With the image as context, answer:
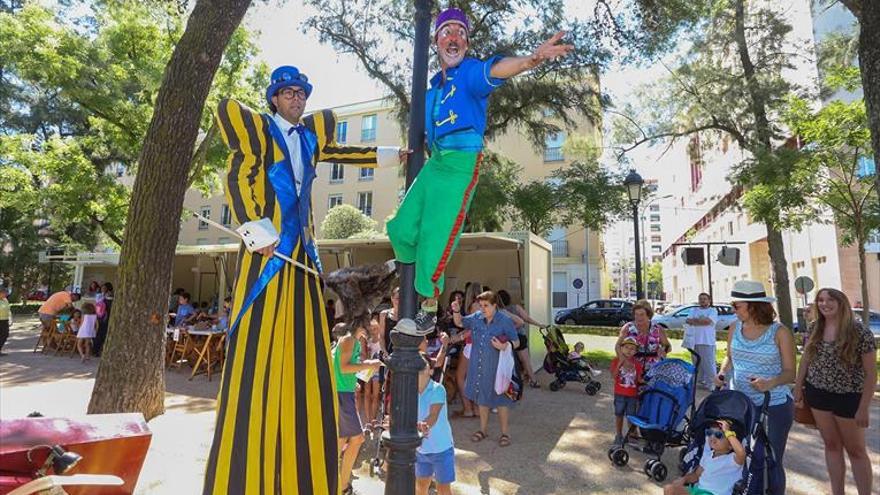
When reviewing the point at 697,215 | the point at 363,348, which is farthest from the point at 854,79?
the point at 697,215

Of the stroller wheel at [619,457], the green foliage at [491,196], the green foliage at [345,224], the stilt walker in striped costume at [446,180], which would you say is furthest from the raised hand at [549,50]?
the green foliage at [345,224]

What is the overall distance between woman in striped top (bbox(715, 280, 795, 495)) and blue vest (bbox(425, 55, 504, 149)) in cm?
329

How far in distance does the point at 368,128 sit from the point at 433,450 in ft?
112

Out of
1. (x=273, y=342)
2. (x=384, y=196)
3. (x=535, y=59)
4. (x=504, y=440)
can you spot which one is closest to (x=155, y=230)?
(x=273, y=342)

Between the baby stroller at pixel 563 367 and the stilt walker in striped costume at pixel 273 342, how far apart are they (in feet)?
24.4

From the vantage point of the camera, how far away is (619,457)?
4980mm

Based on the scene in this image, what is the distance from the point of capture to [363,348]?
4738 mm

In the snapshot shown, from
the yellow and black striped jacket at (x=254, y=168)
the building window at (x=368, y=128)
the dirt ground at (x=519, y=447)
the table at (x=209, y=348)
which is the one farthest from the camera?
the building window at (x=368, y=128)

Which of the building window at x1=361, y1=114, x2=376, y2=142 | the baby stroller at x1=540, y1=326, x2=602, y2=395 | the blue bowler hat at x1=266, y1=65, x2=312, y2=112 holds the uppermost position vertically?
the building window at x1=361, y1=114, x2=376, y2=142

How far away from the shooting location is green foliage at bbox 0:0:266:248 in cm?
1308

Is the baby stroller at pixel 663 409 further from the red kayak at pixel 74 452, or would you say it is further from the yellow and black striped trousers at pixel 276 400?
the red kayak at pixel 74 452

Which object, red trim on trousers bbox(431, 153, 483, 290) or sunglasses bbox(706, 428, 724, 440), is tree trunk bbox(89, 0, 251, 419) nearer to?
red trim on trousers bbox(431, 153, 483, 290)

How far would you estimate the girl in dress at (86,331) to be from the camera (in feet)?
37.1

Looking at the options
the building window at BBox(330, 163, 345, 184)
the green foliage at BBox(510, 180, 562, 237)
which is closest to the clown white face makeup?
the green foliage at BBox(510, 180, 562, 237)
